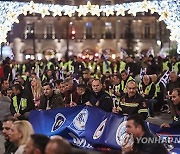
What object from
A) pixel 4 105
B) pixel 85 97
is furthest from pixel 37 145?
pixel 4 105

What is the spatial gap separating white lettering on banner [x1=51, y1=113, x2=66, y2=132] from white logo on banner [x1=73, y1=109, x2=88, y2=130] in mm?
336

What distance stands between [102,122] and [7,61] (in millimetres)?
15595

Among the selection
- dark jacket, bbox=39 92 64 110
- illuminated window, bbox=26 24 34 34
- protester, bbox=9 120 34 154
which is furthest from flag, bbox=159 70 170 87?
illuminated window, bbox=26 24 34 34

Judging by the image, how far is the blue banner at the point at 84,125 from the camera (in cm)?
1043

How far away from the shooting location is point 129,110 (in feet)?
35.7

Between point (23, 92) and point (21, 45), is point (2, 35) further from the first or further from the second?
point (21, 45)

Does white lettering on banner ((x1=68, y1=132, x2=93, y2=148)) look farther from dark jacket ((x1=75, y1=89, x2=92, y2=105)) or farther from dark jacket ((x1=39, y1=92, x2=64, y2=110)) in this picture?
dark jacket ((x1=75, y1=89, x2=92, y2=105))

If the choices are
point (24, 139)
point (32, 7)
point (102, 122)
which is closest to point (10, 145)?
point (24, 139)

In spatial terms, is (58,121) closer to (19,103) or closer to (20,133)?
(19,103)

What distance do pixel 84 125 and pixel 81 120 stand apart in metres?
0.17

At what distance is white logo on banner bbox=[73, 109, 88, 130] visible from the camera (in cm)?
1132

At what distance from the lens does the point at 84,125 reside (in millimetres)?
11289

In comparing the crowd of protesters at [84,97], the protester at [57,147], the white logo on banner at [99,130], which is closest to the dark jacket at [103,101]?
the crowd of protesters at [84,97]

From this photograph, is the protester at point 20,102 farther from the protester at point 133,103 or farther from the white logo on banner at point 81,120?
the protester at point 133,103
